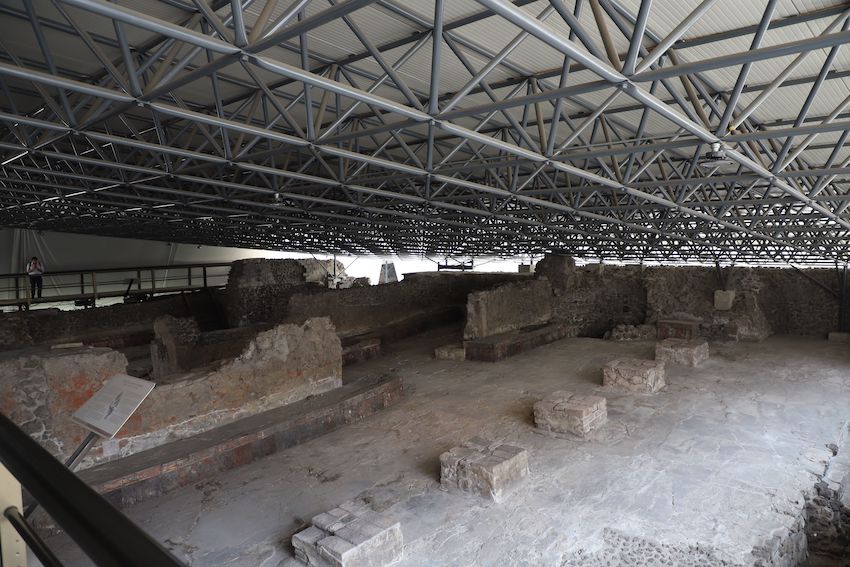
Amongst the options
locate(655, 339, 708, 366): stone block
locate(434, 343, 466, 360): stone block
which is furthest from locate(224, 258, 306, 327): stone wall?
locate(655, 339, 708, 366): stone block

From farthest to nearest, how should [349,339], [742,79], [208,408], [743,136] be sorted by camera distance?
1. [349,339]
2. [208,408]
3. [743,136]
4. [742,79]

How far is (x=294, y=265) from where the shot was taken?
1869 centimetres

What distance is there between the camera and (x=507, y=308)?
1551 centimetres

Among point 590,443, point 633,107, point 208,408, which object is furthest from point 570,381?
point 208,408

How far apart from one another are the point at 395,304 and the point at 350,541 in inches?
479

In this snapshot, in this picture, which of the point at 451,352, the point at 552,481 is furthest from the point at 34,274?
the point at 552,481

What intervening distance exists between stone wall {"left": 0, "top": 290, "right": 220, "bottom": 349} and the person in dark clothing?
23.2 ft

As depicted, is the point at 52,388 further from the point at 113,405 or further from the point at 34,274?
the point at 34,274

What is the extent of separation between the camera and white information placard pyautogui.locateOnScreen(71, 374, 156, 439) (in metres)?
3.04

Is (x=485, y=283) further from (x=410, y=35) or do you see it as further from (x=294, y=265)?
(x=410, y=35)

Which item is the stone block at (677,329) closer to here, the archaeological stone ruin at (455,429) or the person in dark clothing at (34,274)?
the archaeological stone ruin at (455,429)

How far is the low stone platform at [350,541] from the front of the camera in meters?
4.71

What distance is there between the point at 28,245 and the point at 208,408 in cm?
2419

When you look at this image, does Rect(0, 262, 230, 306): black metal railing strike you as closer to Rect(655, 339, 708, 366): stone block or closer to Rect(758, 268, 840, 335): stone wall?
Rect(655, 339, 708, 366): stone block
